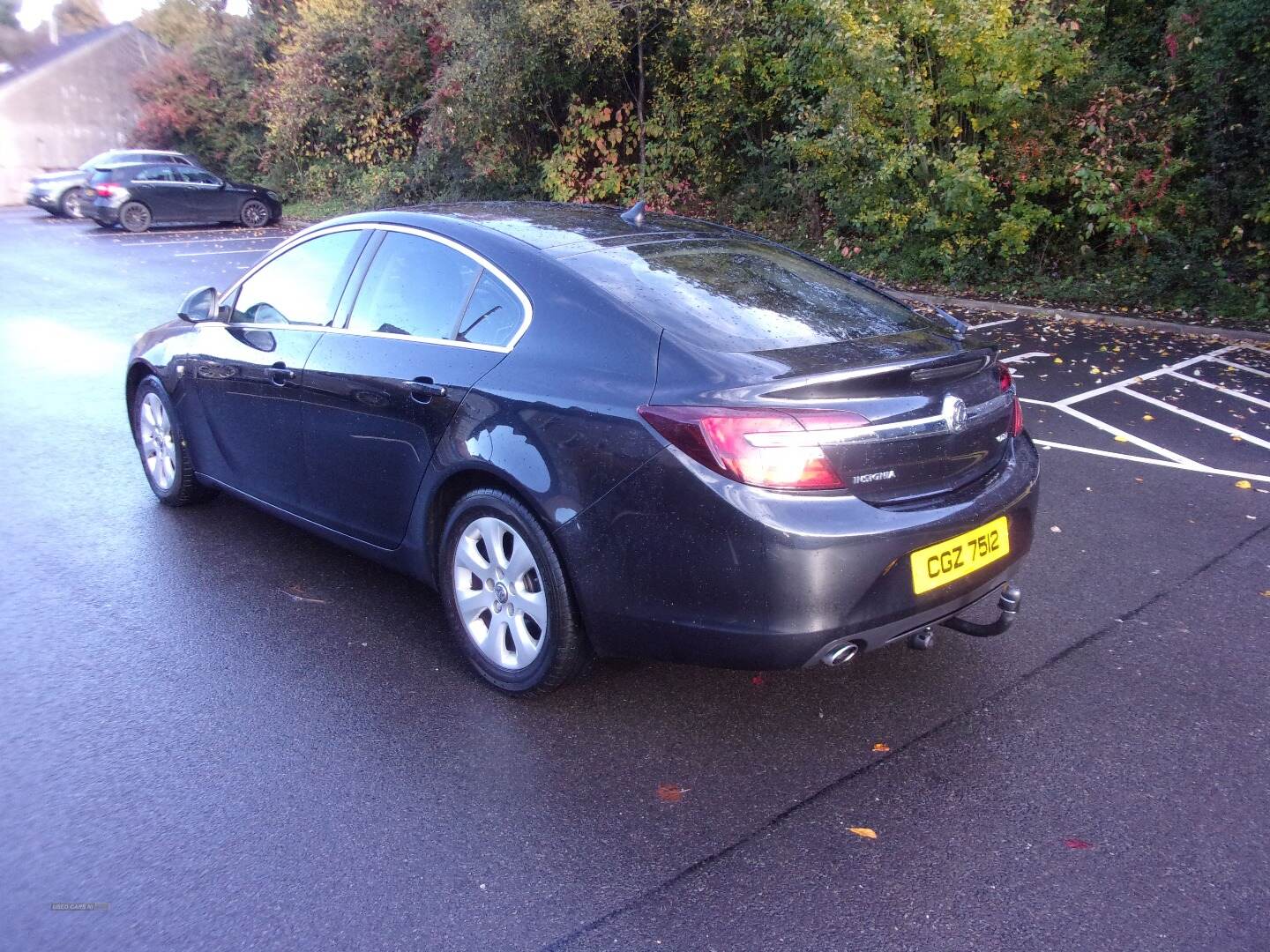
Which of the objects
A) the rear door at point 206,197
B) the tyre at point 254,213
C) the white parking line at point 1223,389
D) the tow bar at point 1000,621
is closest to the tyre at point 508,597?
the tow bar at point 1000,621

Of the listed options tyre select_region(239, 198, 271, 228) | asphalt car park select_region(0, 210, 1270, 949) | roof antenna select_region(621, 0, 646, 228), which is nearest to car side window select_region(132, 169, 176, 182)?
tyre select_region(239, 198, 271, 228)

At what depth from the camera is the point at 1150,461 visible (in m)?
6.55

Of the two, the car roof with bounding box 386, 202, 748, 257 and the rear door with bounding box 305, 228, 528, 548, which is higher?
the car roof with bounding box 386, 202, 748, 257

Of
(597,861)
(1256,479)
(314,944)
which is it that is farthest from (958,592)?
(1256,479)

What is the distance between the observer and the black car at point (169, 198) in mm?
23328

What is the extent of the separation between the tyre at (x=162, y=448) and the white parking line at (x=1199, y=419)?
6.59 m

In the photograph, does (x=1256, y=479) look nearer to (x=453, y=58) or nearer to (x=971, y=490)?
(x=971, y=490)

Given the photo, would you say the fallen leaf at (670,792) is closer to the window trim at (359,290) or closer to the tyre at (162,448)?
the window trim at (359,290)

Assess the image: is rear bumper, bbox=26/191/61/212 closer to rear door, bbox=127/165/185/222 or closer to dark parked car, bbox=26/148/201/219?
dark parked car, bbox=26/148/201/219

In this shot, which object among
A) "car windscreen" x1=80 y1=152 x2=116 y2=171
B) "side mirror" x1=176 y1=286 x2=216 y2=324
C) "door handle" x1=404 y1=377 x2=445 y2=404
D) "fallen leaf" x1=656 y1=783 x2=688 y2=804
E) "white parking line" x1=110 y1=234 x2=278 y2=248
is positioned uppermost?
"side mirror" x1=176 y1=286 x2=216 y2=324

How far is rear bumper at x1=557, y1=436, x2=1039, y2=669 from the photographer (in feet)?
9.95

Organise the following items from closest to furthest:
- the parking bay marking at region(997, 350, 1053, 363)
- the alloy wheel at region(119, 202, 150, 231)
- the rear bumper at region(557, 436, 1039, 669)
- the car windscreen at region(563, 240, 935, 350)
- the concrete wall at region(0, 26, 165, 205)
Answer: the rear bumper at region(557, 436, 1039, 669) → the car windscreen at region(563, 240, 935, 350) → the parking bay marking at region(997, 350, 1053, 363) → the alloy wheel at region(119, 202, 150, 231) → the concrete wall at region(0, 26, 165, 205)

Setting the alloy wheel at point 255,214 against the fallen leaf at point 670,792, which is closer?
the fallen leaf at point 670,792

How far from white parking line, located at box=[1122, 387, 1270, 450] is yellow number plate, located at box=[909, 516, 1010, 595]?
4418 millimetres
